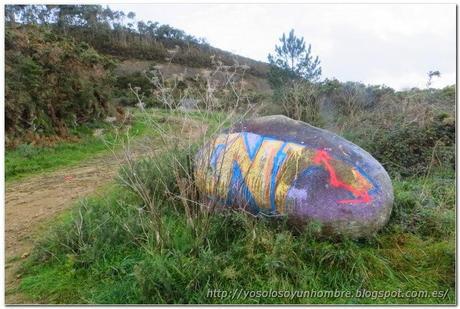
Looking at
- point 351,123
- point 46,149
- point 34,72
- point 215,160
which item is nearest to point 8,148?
point 46,149

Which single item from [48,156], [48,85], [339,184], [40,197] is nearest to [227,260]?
[339,184]

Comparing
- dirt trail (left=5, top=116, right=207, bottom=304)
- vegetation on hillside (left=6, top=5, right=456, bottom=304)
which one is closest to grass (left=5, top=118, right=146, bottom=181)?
dirt trail (left=5, top=116, right=207, bottom=304)

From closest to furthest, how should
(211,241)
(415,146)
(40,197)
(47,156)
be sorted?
(211,241) → (40,197) → (415,146) → (47,156)

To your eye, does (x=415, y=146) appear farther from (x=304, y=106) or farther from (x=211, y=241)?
(x=211, y=241)

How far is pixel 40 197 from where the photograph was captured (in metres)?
5.28

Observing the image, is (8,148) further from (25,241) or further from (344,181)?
(344,181)

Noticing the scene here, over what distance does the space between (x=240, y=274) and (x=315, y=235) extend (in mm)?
787

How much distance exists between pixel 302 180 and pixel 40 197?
143 inches

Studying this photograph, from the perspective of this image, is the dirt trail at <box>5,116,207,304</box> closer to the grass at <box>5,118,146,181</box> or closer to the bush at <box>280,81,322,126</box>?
the grass at <box>5,118,146,181</box>

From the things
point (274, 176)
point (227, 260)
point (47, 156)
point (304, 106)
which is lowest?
point (47, 156)

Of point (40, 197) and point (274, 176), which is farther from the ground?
point (274, 176)

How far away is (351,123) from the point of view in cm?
723

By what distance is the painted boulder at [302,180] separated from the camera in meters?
3.30

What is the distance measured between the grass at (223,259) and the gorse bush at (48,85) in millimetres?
5310
